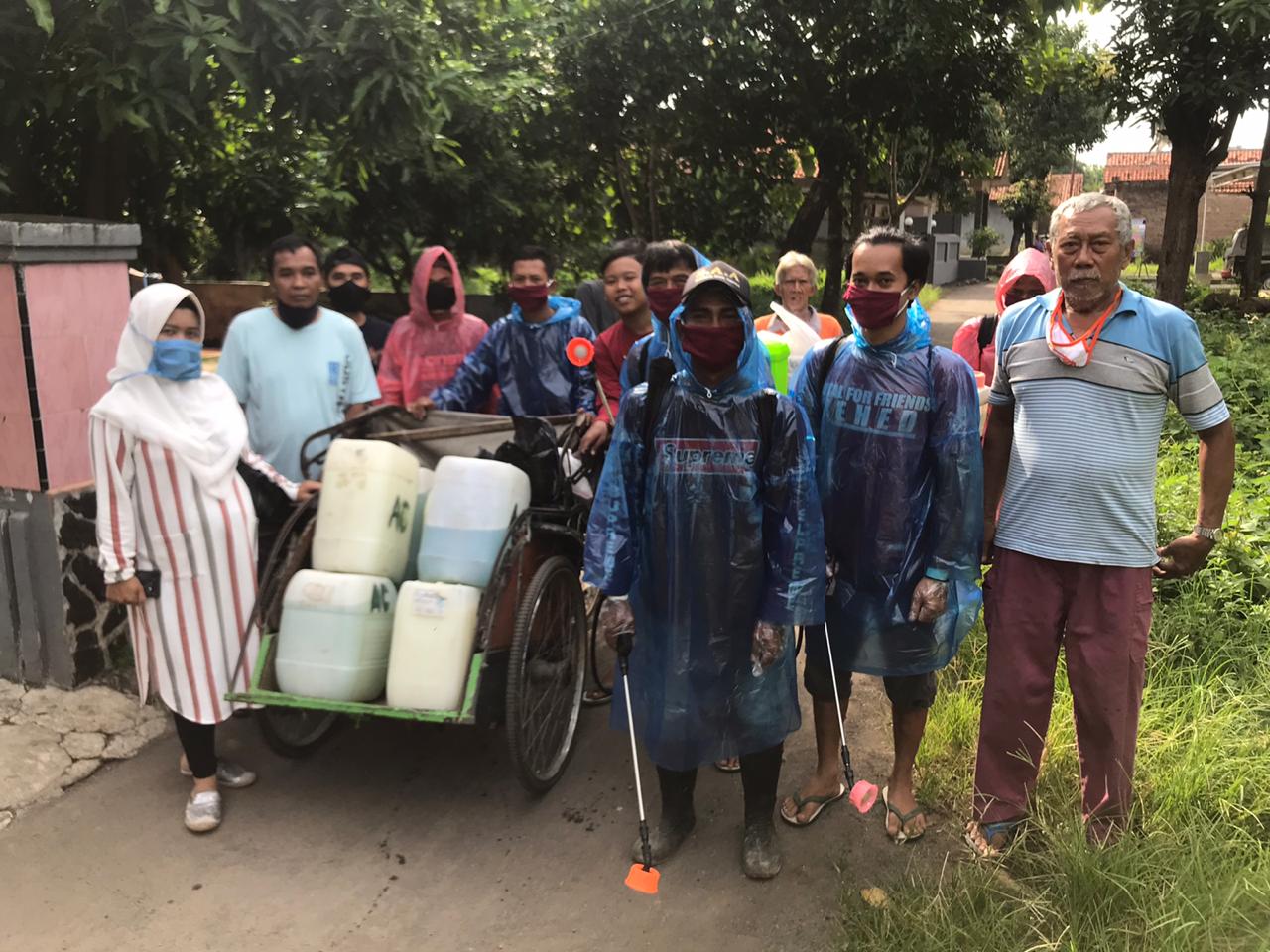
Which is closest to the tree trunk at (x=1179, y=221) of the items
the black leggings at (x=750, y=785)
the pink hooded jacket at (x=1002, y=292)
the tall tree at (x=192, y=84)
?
the pink hooded jacket at (x=1002, y=292)

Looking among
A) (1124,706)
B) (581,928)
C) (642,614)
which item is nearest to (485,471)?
(642,614)

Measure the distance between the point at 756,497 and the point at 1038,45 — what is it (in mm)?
10902

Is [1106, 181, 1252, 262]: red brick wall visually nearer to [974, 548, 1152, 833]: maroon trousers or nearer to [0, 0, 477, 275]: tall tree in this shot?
[0, 0, 477, 275]: tall tree

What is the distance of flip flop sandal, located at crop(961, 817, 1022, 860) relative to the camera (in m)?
2.99

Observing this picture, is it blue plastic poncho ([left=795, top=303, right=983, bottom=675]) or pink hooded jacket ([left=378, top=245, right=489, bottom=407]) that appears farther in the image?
pink hooded jacket ([left=378, top=245, right=489, bottom=407])

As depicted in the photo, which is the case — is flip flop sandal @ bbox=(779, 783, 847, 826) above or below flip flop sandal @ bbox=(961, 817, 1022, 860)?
below

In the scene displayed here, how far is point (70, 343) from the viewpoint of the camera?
392 cm

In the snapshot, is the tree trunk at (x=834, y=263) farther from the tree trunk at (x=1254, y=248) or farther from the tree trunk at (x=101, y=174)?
the tree trunk at (x=101, y=174)

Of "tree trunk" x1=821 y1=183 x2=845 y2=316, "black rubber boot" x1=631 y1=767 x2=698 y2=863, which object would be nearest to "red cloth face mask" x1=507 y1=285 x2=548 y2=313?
"black rubber boot" x1=631 y1=767 x2=698 y2=863

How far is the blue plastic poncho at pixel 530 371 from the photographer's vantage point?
4.07 m

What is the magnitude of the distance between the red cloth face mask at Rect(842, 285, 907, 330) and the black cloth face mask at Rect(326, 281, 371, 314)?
2722 mm

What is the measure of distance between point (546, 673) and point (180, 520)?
4.26 ft

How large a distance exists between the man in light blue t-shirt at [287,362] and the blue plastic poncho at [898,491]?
1934mm

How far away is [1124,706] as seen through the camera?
2.80m
